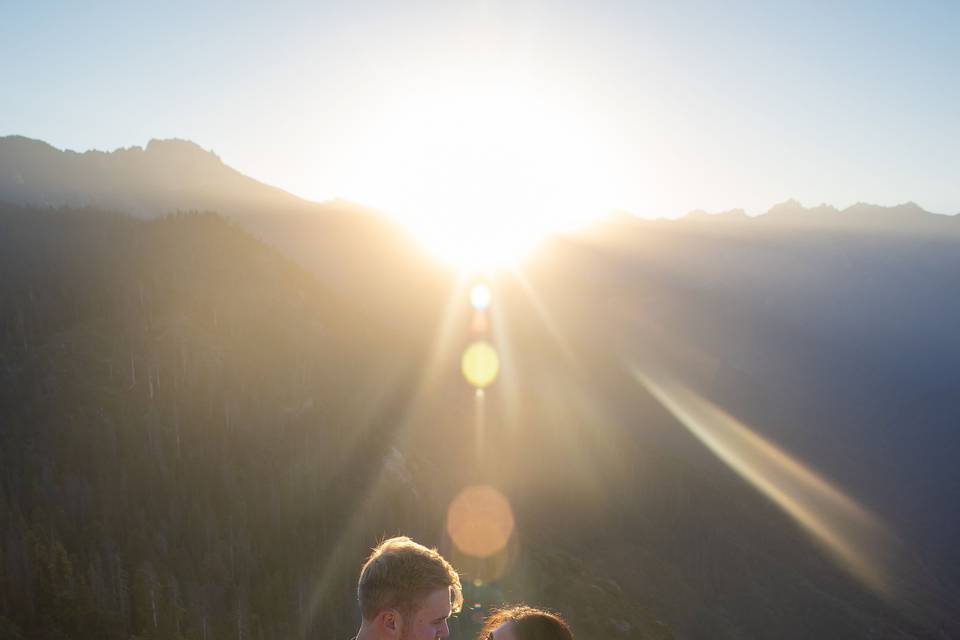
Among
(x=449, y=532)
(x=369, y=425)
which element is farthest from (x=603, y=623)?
(x=369, y=425)

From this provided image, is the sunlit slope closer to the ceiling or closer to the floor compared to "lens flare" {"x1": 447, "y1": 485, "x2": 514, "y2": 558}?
closer to the ceiling

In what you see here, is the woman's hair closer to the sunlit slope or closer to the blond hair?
the blond hair

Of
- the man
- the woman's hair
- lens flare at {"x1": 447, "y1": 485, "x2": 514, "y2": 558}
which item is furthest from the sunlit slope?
the woman's hair

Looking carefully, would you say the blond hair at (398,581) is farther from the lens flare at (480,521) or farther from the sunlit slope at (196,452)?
the lens flare at (480,521)

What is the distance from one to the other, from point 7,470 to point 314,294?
10084 centimetres

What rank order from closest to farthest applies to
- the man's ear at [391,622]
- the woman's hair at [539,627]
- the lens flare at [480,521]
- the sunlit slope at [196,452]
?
the woman's hair at [539,627], the man's ear at [391,622], the sunlit slope at [196,452], the lens flare at [480,521]

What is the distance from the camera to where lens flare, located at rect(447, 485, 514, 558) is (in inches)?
5423

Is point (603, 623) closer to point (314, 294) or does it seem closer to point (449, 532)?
point (449, 532)

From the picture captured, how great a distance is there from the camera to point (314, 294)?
7525 inches

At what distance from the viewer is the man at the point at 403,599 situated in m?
6.03

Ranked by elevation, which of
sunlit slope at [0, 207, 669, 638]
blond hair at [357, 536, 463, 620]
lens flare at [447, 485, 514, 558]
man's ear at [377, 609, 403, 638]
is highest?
blond hair at [357, 536, 463, 620]

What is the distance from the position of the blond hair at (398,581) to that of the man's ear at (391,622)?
5 centimetres

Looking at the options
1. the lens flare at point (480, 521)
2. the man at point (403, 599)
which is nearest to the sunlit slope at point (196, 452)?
the lens flare at point (480, 521)

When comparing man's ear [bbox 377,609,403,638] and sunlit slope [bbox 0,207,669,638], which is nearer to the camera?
man's ear [bbox 377,609,403,638]
